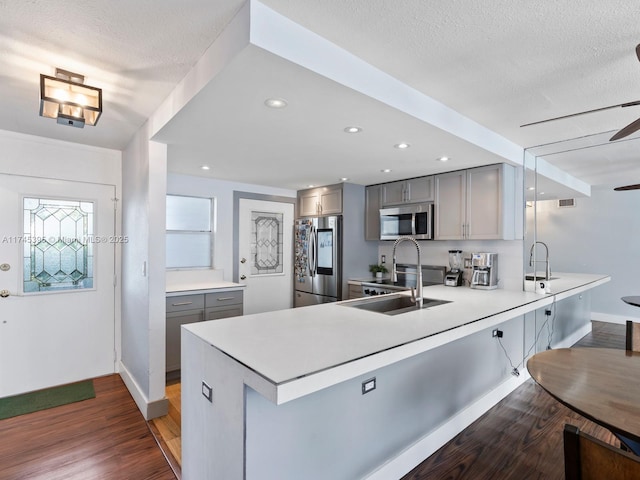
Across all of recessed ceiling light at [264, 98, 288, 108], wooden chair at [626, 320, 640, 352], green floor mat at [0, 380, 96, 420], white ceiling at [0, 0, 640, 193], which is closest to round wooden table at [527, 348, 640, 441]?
wooden chair at [626, 320, 640, 352]

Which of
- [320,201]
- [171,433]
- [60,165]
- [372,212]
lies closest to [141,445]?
[171,433]

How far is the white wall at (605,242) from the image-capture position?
390 cm

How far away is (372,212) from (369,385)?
10.2ft

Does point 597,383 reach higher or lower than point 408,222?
lower

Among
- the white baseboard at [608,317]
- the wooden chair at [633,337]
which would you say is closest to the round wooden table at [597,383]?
the wooden chair at [633,337]

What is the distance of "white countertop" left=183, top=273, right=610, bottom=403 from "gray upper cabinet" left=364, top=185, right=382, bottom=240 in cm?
206

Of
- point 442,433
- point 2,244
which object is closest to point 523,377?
point 442,433

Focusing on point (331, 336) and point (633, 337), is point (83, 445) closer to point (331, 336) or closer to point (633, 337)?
point (331, 336)

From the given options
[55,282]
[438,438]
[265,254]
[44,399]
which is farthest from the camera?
[265,254]

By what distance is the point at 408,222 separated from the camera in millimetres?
4016

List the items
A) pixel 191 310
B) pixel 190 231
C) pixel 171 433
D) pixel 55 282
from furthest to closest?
pixel 190 231 → pixel 191 310 → pixel 55 282 → pixel 171 433

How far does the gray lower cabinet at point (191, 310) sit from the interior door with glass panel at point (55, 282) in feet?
2.34

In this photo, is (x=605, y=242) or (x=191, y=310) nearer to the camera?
(x=191, y=310)

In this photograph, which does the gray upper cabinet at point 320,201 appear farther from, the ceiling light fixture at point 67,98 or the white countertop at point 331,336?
the ceiling light fixture at point 67,98
